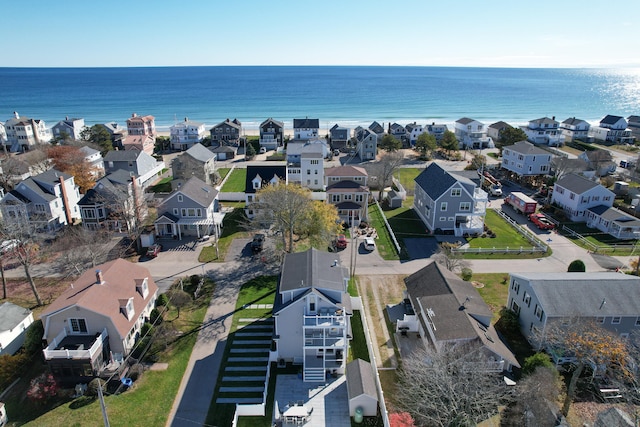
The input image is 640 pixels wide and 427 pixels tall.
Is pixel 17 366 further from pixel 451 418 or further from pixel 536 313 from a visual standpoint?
pixel 536 313

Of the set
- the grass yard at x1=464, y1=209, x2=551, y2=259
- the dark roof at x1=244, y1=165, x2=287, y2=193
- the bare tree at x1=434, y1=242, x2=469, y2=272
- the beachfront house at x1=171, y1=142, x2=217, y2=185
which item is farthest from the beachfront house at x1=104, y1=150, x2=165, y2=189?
the grass yard at x1=464, y1=209, x2=551, y2=259

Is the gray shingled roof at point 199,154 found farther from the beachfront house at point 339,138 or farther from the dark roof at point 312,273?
the dark roof at point 312,273

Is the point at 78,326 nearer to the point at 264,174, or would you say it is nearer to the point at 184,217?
the point at 184,217

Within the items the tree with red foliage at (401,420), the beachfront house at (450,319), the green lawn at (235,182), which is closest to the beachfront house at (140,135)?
the green lawn at (235,182)

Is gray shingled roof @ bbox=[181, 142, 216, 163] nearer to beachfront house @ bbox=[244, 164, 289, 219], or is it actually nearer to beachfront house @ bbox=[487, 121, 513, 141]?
beachfront house @ bbox=[244, 164, 289, 219]

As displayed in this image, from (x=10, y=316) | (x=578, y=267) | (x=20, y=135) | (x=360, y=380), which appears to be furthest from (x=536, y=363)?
(x=20, y=135)

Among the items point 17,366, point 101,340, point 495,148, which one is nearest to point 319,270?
point 101,340

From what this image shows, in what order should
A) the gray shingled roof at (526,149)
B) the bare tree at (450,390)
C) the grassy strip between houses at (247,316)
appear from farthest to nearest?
1. the gray shingled roof at (526,149)
2. the grassy strip between houses at (247,316)
3. the bare tree at (450,390)

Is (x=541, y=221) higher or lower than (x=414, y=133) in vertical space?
lower
